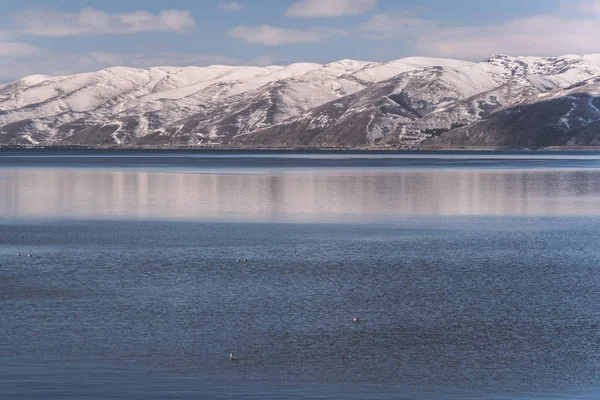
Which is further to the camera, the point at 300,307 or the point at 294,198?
the point at 294,198

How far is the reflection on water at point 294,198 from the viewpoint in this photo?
202ft

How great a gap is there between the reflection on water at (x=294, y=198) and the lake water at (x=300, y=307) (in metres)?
A: 3.65

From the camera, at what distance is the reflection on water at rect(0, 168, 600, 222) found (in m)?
61.6

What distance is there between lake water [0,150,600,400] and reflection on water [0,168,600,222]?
3.65 m

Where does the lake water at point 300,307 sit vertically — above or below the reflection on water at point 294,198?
below

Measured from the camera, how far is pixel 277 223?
53906 millimetres

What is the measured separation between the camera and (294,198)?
74.6 meters

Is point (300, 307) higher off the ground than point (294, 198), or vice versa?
point (294, 198)

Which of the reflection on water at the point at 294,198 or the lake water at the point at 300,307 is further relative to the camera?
the reflection on water at the point at 294,198

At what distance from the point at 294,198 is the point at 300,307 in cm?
4741

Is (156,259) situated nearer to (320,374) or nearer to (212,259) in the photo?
(212,259)

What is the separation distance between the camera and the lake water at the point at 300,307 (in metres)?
19.8

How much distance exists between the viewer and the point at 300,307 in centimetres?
2733

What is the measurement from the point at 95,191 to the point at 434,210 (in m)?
34.7
